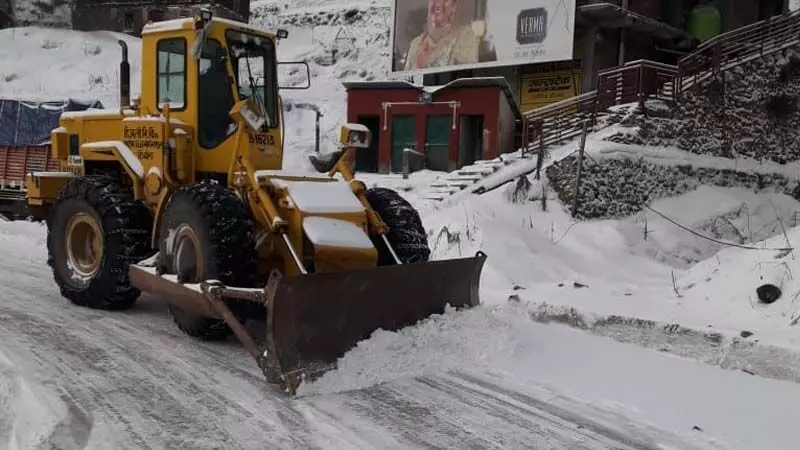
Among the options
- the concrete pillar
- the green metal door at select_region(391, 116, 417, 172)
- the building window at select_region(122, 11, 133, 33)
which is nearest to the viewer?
the green metal door at select_region(391, 116, 417, 172)

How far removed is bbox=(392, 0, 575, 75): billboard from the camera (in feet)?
69.4

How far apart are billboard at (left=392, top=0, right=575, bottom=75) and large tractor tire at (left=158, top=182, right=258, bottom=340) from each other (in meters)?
16.8

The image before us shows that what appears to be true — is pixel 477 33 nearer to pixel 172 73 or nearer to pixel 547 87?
pixel 547 87

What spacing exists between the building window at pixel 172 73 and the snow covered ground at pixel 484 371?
6.93 ft

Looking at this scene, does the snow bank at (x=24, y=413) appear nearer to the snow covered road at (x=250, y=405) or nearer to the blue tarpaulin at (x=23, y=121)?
the snow covered road at (x=250, y=405)

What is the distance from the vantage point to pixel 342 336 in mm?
5293

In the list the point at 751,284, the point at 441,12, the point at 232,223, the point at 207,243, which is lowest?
the point at 751,284

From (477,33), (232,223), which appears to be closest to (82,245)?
(232,223)

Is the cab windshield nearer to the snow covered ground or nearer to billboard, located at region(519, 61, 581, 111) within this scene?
the snow covered ground

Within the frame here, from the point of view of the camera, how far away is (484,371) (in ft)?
18.2

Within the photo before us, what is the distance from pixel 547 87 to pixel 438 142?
4880mm

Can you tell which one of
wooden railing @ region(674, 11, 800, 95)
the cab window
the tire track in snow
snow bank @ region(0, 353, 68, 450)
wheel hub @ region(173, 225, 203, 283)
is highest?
wooden railing @ region(674, 11, 800, 95)

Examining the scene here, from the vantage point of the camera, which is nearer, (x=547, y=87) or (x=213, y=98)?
(x=213, y=98)

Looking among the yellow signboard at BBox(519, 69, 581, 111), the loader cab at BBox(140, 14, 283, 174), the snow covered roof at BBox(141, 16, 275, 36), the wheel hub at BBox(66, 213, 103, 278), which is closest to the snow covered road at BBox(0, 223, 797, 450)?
the wheel hub at BBox(66, 213, 103, 278)
